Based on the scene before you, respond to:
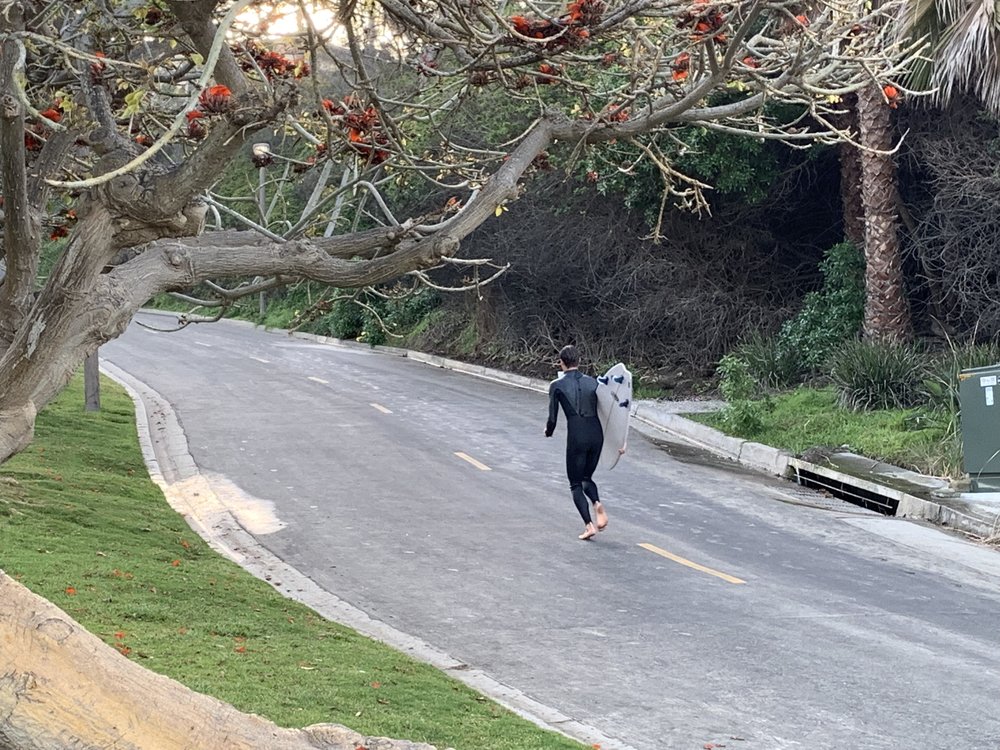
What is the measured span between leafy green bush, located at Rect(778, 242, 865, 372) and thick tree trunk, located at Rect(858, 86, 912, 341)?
180 centimetres

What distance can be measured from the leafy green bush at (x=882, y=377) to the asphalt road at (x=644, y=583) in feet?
11.3

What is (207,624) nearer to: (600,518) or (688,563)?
(688,563)

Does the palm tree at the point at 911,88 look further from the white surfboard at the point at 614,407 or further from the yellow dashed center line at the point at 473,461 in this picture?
the white surfboard at the point at 614,407

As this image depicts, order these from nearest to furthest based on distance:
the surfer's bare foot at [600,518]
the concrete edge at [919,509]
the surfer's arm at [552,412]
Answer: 1. the surfer's arm at [552,412]
2. the surfer's bare foot at [600,518]
3. the concrete edge at [919,509]

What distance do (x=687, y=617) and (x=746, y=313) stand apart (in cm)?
1701

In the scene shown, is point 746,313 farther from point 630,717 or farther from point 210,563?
point 630,717

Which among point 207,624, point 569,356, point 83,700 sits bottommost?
point 207,624

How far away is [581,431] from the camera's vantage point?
483 inches

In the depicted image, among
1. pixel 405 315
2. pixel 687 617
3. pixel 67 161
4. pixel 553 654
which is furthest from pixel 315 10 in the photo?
pixel 405 315

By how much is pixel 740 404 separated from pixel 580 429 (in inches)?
316

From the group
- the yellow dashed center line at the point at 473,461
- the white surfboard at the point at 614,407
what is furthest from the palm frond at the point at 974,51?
the yellow dashed center line at the point at 473,461

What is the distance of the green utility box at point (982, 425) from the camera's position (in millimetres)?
14789

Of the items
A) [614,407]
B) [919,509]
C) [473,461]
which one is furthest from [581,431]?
[473,461]

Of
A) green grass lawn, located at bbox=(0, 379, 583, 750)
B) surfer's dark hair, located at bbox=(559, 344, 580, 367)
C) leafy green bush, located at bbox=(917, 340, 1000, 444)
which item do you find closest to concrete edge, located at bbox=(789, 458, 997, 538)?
leafy green bush, located at bbox=(917, 340, 1000, 444)
